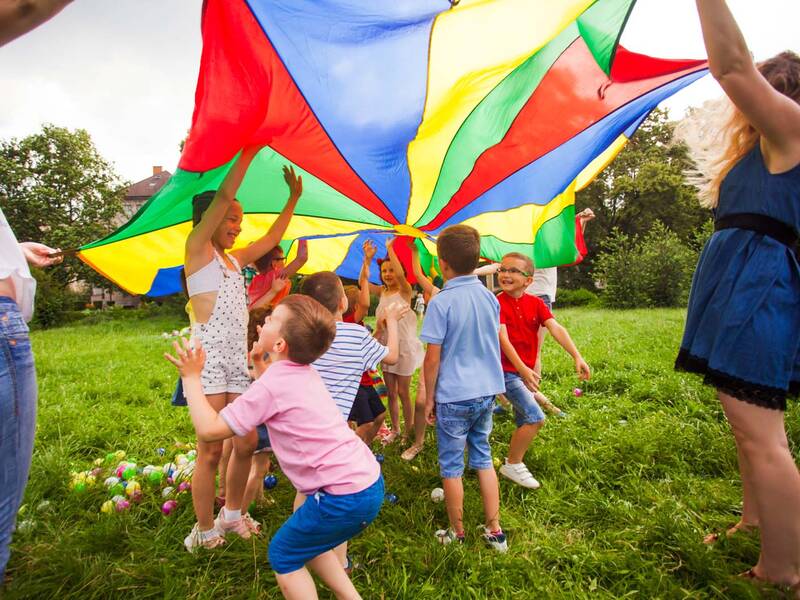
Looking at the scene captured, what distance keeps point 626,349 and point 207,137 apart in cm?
610

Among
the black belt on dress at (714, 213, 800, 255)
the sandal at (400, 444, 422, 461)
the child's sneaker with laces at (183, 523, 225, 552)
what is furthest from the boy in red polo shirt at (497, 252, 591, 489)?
the child's sneaker with laces at (183, 523, 225, 552)

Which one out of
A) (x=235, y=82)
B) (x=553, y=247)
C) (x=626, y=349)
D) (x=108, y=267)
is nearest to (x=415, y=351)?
(x=553, y=247)

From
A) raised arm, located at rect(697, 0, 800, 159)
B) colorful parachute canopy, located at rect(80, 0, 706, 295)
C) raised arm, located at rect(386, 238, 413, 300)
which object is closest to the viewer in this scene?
raised arm, located at rect(697, 0, 800, 159)

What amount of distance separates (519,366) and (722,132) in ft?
5.06

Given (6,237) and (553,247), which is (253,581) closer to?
(6,237)

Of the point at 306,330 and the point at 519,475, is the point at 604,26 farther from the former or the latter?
the point at 519,475

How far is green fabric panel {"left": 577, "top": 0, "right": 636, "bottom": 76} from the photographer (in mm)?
2086

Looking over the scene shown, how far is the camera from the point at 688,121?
2.00m

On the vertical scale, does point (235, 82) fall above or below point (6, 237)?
above

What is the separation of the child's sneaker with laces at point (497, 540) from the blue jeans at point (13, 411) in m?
1.82

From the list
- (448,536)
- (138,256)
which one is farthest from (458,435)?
(138,256)

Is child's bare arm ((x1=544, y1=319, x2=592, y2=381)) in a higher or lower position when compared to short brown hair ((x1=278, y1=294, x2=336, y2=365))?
lower

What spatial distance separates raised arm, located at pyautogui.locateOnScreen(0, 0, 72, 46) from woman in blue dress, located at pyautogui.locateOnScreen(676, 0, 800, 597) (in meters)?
1.93

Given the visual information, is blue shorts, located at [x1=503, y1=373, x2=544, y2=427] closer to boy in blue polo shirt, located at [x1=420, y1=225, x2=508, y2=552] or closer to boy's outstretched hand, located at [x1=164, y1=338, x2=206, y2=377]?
boy in blue polo shirt, located at [x1=420, y1=225, x2=508, y2=552]
